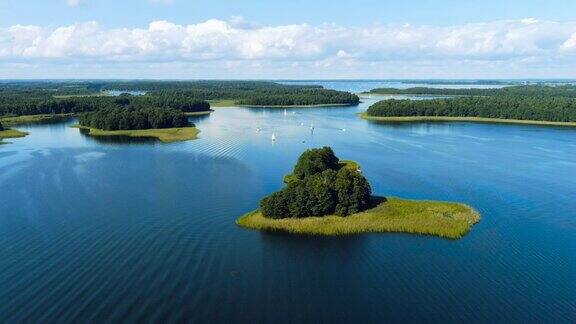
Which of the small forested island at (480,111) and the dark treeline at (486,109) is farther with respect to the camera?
the dark treeline at (486,109)

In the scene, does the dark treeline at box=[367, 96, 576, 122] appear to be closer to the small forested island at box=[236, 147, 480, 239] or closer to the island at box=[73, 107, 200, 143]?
the island at box=[73, 107, 200, 143]

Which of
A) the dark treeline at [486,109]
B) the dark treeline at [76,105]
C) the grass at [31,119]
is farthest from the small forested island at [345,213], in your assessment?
the grass at [31,119]

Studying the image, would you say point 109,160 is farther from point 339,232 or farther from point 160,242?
point 339,232

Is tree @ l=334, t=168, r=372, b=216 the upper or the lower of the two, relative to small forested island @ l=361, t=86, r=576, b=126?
lower

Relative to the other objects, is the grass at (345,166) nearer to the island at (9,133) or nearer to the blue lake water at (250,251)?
the blue lake water at (250,251)

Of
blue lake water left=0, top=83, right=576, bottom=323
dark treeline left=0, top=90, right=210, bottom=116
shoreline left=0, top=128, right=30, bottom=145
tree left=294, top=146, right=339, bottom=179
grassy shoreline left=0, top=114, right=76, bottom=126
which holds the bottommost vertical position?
blue lake water left=0, top=83, right=576, bottom=323

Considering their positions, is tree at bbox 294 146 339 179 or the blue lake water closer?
the blue lake water

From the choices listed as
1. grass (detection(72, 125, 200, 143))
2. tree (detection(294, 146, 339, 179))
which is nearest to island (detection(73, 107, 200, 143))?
grass (detection(72, 125, 200, 143))

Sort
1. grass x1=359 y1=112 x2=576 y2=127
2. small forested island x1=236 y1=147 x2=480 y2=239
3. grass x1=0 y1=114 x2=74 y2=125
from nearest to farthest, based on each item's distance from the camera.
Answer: small forested island x1=236 y1=147 x2=480 y2=239 → grass x1=0 y1=114 x2=74 y2=125 → grass x1=359 y1=112 x2=576 y2=127
